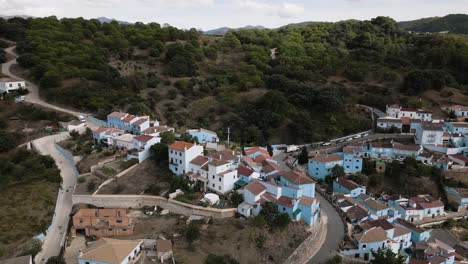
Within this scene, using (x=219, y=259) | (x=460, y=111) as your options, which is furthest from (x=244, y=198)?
(x=460, y=111)

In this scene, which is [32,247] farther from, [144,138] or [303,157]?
[303,157]

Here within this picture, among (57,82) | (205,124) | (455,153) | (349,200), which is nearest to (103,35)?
(57,82)

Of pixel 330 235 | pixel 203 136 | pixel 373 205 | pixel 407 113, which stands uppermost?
pixel 407 113

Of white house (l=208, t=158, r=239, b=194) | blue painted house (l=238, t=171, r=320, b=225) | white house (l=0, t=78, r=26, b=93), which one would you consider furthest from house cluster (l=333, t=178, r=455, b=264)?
white house (l=0, t=78, r=26, b=93)

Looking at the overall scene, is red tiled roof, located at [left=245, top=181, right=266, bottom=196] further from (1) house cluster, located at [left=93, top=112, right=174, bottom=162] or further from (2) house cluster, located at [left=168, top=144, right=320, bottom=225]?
(1) house cluster, located at [left=93, top=112, right=174, bottom=162]

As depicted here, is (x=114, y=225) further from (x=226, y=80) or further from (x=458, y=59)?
(x=458, y=59)
